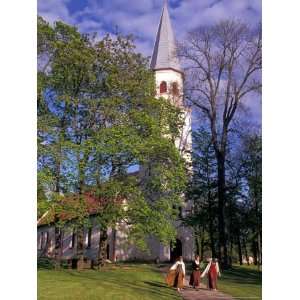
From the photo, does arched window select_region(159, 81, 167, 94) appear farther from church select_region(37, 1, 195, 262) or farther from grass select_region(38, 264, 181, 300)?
grass select_region(38, 264, 181, 300)

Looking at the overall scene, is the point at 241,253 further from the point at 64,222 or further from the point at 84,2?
the point at 84,2

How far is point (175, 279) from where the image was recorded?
26.0 feet

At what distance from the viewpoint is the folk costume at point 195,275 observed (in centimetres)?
784

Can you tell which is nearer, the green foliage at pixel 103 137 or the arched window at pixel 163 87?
the green foliage at pixel 103 137

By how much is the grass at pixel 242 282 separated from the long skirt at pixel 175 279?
2.06 ft

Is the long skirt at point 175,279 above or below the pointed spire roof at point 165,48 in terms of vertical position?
below

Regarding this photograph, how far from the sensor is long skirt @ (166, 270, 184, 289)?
7827mm

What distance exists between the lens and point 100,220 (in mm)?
10203

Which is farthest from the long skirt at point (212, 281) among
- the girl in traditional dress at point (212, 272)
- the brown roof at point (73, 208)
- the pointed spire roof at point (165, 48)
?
the pointed spire roof at point (165, 48)

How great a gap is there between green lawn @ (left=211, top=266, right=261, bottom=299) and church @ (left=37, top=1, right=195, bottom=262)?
2.46ft

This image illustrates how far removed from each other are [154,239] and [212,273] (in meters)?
2.18

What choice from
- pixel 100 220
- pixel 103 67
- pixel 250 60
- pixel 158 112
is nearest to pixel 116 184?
pixel 100 220

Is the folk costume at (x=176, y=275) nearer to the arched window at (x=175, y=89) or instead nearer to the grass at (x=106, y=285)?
the grass at (x=106, y=285)

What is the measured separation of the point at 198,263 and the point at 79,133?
346 cm
